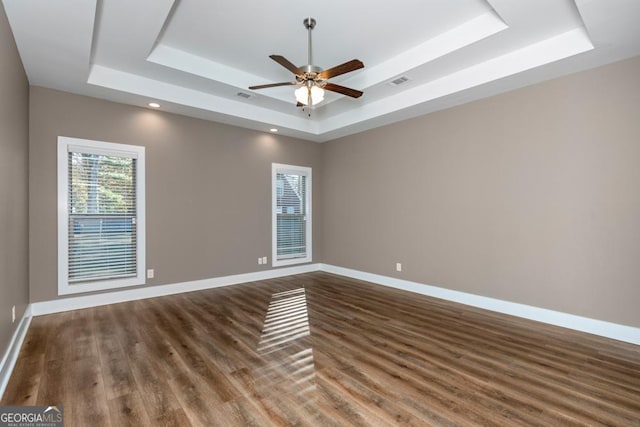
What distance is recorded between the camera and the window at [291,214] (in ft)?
19.8

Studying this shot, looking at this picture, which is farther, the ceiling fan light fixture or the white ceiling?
the ceiling fan light fixture

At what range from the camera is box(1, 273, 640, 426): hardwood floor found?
1952mm

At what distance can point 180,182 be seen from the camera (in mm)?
4871

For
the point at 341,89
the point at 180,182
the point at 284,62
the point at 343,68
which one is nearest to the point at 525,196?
the point at 341,89

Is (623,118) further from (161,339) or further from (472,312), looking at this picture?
(161,339)

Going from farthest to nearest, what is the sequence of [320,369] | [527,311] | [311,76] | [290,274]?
[290,274]
[527,311]
[311,76]
[320,369]

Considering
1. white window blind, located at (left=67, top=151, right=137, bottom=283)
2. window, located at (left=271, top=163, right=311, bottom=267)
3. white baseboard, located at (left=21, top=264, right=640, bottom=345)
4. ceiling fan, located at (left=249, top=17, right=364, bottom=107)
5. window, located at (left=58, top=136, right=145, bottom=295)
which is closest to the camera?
ceiling fan, located at (left=249, top=17, right=364, bottom=107)

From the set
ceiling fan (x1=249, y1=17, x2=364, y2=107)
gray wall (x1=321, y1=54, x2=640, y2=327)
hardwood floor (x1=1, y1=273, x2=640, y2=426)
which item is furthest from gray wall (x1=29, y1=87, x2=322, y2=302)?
ceiling fan (x1=249, y1=17, x2=364, y2=107)

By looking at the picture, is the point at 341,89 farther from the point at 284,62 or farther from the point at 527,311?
the point at 527,311

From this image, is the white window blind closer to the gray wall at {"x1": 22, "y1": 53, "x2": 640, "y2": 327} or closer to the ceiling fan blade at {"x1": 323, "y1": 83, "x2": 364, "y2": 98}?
the gray wall at {"x1": 22, "y1": 53, "x2": 640, "y2": 327}

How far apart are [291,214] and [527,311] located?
4.22 m

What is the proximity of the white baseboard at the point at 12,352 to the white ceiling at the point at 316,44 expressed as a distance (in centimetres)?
269

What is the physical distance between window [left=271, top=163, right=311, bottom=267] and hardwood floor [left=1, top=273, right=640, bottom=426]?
2.24 m

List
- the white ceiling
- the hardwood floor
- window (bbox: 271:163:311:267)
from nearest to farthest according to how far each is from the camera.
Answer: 1. the hardwood floor
2. the white ceiling
3. window (bbox: 271:163:311:267)
